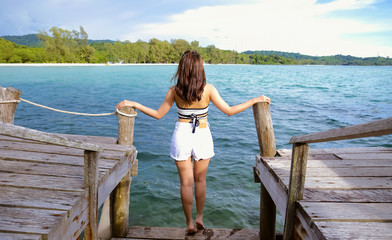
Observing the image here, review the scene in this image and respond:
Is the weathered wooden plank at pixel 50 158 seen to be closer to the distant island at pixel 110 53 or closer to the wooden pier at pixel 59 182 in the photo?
the wooden pier at pixel 59 182

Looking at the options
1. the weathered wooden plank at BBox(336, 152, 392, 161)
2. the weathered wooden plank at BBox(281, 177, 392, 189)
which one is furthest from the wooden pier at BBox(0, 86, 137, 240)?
the weathered wooden plank at BBox(336, 152, 392, 161)

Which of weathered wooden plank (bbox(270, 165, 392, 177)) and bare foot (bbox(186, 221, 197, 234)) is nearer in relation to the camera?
weathered wooden plank (bbox(270, 165, 392, 177))

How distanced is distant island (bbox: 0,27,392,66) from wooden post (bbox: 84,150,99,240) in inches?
3534

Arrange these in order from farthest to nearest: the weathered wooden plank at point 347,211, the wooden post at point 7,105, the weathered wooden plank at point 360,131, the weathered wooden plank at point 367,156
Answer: the wooden post at point 7,105 < the weathered wooden plank at point 367,156 < the weathered wooden plank at point 347,211 < the weathered wooden plank at point 360,131

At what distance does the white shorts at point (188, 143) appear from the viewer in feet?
9.89

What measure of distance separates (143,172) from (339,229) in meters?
6.35

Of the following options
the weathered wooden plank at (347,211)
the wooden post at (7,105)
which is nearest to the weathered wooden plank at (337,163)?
the weathered wooden plank at (347,211)

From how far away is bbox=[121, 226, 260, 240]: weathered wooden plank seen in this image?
3.39 m

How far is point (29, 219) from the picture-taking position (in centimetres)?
198

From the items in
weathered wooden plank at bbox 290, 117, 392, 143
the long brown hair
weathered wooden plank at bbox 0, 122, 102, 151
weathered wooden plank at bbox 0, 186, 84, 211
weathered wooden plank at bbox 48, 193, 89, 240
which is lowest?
weathered wooden plank at bbox 48, 193, 89, 240

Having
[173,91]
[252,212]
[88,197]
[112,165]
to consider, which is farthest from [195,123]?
[252,212]

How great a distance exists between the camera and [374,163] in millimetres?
3395

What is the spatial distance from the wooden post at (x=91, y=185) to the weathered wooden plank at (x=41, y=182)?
3.9 inches

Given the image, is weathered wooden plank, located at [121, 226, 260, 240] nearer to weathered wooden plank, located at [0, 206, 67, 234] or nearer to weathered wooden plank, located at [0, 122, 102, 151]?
weathered wooden plank, located at [0, 206, 67, 234]
